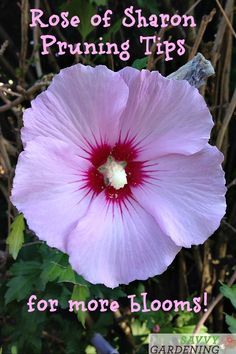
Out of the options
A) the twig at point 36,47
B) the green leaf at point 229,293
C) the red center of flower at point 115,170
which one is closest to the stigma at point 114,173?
the red center of flower at point 115,170

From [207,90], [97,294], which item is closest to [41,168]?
[97,294]

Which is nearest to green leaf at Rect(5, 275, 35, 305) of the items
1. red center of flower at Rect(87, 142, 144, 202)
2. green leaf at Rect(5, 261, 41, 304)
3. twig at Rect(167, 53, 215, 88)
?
green leaf at Rect(5, 261, 41, 304)

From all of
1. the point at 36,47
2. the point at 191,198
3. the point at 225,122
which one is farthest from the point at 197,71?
the point at 36,47

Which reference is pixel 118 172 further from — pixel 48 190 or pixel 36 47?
pixel 36 47

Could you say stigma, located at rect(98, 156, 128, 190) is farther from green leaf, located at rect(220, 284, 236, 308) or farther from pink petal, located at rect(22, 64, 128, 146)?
green leaf, located at rect(220, 284, 236, 308)

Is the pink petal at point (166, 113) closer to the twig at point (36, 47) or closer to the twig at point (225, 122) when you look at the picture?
the twig at point (225, 122)

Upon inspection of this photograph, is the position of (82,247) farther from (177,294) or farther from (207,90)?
(177,294)

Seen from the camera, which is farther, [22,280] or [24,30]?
[22,280]
